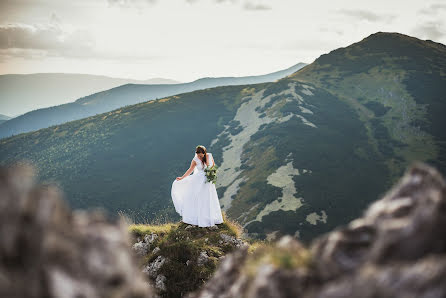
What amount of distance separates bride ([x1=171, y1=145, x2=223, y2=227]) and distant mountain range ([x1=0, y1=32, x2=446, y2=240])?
1893 inches

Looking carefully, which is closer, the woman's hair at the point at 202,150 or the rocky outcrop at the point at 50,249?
the rocky outcrop at the point at 50,249

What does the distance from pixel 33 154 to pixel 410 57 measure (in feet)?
608

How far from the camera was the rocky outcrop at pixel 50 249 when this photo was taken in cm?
363

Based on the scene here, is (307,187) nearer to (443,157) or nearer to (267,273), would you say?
(443,157)

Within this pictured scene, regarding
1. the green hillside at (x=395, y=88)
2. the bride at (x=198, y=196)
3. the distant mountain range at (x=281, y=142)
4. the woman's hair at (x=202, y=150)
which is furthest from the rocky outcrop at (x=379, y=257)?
the green hillside at (x=395, y=88)

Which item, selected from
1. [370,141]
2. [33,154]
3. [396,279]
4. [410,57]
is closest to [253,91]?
[370,141]

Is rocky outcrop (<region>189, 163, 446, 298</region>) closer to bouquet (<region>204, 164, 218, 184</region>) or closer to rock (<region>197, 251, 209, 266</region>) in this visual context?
rock (<region>197, 251, 209, 266</region>)

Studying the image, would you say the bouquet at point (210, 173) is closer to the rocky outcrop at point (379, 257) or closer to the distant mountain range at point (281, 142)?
the rocky outcrop at point (379, 257)

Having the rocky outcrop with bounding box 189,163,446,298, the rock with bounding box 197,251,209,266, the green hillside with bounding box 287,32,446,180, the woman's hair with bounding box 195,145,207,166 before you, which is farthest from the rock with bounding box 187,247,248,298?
the green hillside with bounding box 287,32,446,180

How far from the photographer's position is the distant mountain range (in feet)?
250

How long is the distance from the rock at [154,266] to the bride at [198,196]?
413 cm

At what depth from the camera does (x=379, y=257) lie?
4.07 metres

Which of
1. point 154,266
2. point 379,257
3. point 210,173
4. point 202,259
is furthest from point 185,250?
point 379,257

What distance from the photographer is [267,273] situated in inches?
175
